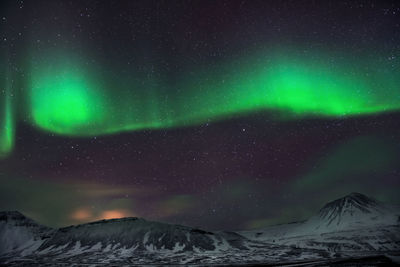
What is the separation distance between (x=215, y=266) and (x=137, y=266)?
50954 millimetres

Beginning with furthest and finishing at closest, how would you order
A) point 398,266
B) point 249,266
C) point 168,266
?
point 168,266 → point 249,266 → point 398,266

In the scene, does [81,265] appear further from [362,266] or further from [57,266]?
[362,266]

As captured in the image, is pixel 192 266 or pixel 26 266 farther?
pixel 26 266

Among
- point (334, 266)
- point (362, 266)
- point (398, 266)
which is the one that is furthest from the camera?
point (334, 266)

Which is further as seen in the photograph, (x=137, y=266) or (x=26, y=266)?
(x=26, y=266)

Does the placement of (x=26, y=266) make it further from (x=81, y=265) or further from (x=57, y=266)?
(x=81, y=265)

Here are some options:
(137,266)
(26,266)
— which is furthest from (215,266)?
(26,266)

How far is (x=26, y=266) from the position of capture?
198 metres

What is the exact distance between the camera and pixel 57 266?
649 ft

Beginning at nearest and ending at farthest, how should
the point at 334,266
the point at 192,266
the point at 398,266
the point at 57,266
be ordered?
the point at 398,266, the point at 334,266, the point at 192,266, the point at 57,266

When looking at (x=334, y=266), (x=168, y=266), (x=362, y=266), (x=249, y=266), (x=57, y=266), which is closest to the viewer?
(x=362, y=266)

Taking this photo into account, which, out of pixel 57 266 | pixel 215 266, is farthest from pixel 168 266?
pixel 57 266

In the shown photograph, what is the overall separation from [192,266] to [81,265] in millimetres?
75716

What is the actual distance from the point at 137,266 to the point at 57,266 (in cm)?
5125
